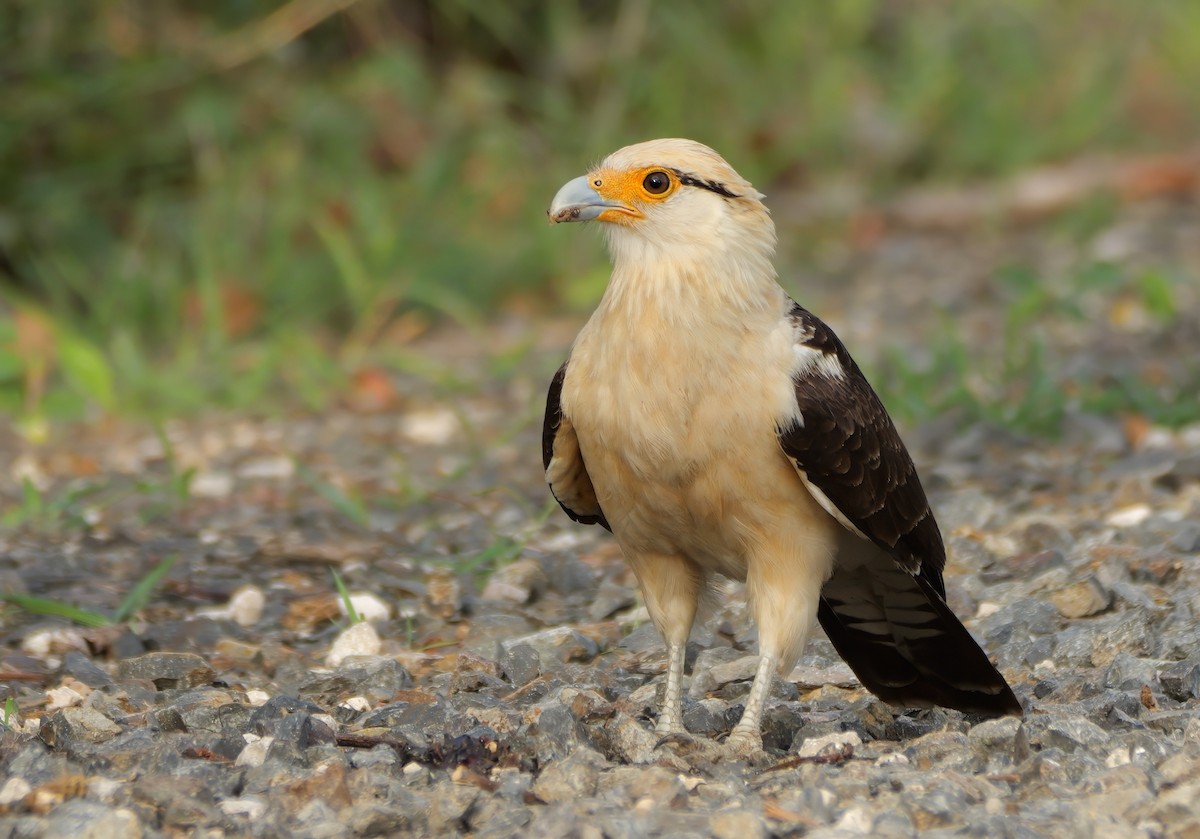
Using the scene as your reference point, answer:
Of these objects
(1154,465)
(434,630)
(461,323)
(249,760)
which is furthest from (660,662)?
(461,323)

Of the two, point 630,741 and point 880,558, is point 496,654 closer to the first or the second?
point 630,741

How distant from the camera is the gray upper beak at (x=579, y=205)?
409cm

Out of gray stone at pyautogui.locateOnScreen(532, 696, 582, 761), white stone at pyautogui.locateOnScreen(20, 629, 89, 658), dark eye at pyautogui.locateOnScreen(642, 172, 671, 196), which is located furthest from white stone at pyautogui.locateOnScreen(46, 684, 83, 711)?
dark eye at pyautogui.locateOnScreen(642, 172, 671, 196)

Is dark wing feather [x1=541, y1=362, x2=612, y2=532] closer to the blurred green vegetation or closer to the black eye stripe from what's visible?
the black eye stripe

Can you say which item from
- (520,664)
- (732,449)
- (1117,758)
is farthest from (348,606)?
(1117,758)

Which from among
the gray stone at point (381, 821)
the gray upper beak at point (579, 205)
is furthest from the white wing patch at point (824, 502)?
the gray stone at point (381, 821)

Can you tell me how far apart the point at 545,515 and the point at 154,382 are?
9.33 feet

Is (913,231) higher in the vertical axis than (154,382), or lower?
higher

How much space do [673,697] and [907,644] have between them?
635 mm

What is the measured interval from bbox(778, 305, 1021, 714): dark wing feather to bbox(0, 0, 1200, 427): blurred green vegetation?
389 cm

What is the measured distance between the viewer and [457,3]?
10094 millimetres

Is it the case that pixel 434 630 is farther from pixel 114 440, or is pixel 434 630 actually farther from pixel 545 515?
pixel 114 440

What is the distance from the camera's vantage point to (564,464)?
417 cm

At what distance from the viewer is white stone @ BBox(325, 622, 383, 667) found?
15.1 ft
